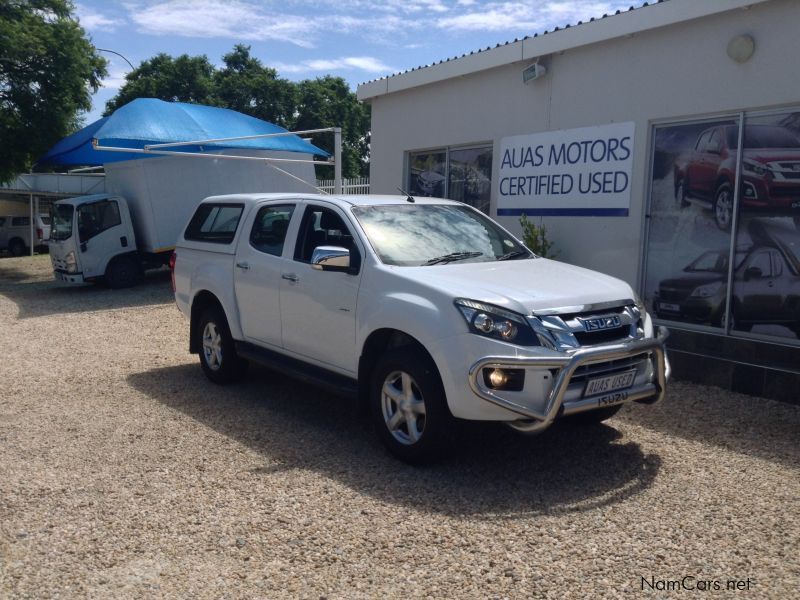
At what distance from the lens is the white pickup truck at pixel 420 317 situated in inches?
182

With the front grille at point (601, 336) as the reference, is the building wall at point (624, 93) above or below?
above

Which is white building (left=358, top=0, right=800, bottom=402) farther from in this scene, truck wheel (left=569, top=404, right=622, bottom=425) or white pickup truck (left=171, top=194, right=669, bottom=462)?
white pickup truck (left=171, top=194, right=669, bottom=462)

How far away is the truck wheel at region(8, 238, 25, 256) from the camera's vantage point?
83.6 feet

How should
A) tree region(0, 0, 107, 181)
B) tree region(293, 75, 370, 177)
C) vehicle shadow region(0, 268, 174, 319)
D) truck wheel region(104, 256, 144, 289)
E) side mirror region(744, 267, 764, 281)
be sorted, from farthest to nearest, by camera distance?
tree region(293, 75, 370, 177), tree region(0, 0, 107, 181), truck wheel region(104, 256, 144, 289), vehicle shadow region(0, 268, 174, 319), side mirror region(744, 267, 764, 281)

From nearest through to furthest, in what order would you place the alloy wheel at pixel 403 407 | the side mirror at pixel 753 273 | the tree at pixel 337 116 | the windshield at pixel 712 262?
the alloy wheel at pixel 403 407, the side mirror at pixel 753 273, the windshield at pixel 712 262, the tree at pixel 337 116

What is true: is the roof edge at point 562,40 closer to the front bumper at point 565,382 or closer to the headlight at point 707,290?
the headlight at point 707,290

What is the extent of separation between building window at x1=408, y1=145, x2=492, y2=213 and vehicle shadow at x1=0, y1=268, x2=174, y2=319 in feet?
18.4

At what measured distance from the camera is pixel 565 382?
14.7 feet

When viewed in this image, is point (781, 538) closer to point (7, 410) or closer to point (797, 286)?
point (797, 286)

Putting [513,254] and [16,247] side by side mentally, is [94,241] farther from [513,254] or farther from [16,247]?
[513,254]

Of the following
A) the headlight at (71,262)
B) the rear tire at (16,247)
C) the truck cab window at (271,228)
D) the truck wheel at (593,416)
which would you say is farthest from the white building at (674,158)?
the rear tire at (16,247)

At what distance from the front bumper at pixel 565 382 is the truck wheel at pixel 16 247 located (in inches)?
981

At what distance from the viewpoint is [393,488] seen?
188 inches

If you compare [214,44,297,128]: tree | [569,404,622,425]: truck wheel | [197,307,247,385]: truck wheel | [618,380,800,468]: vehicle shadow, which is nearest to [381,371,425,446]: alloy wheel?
[569,404,622,425]: truck wheel
